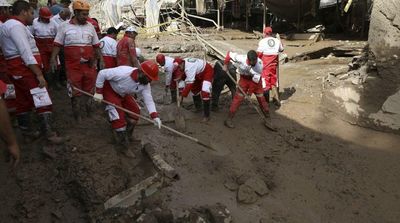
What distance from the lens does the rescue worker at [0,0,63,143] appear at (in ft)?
15.0

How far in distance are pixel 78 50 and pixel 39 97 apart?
3.25ft

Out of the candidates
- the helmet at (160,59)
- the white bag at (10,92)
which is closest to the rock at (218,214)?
the white bag at (10,92)

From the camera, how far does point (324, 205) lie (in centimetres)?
525

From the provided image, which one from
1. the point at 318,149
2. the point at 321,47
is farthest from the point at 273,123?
the point at 321,47

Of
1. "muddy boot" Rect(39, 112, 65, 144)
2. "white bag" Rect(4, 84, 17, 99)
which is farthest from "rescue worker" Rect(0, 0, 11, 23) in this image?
"muddy boot" Rect(39, 112, 65, 144)

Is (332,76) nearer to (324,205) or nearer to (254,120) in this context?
(254,120)

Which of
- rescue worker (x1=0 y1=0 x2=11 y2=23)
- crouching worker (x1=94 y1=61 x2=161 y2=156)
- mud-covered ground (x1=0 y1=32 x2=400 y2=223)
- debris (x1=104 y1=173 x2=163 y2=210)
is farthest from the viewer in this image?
rescue worker (x1=0 y1=0 x2=11 y2=23)

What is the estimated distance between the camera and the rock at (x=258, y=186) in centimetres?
519

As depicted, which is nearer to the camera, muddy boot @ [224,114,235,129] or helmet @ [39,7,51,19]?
helmet @ [39,7,51,19]

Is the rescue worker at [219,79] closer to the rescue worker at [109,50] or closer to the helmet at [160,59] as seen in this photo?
the helmet at [160,59]

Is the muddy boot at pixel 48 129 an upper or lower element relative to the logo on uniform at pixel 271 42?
lower

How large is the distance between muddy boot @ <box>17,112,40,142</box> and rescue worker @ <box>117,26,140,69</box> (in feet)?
7.17

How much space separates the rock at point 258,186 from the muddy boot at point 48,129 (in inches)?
102

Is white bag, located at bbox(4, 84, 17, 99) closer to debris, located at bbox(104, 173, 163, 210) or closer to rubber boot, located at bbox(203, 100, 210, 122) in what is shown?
debris, located at bbox(104, 173, 163, 210)
